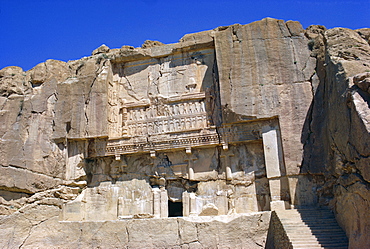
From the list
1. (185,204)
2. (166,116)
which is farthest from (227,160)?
(166,116)

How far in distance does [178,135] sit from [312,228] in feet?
17.6

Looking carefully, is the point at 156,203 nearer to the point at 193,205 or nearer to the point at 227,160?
the point at 193,205

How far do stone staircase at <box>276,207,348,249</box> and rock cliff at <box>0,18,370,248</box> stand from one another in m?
0.47

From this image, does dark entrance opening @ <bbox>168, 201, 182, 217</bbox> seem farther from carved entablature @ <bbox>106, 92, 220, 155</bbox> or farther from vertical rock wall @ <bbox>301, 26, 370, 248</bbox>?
vertical rock wall @ <bbox>301, 26, 370, 248</bbox>

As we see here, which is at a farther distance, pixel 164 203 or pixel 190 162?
pixel 190 162

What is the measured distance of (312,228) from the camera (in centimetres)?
980

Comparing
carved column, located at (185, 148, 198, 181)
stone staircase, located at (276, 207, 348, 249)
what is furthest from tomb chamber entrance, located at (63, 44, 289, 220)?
stone staircase, located at (276, 207, 348, 249)

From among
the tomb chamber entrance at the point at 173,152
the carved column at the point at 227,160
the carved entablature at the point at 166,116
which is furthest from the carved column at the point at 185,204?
the carved entablature at the point at 166,116

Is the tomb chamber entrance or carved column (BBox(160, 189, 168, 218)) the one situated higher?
the tomb chamber entrance

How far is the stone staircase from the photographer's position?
914cm

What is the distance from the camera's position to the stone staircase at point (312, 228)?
360 inches

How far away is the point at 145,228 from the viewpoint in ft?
36.8

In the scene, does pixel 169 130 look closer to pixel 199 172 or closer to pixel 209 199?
pixel 199 172

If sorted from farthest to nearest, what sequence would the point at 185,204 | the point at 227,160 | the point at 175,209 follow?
the point at 175,209 → the point at 227,160 → the point at 185,204
